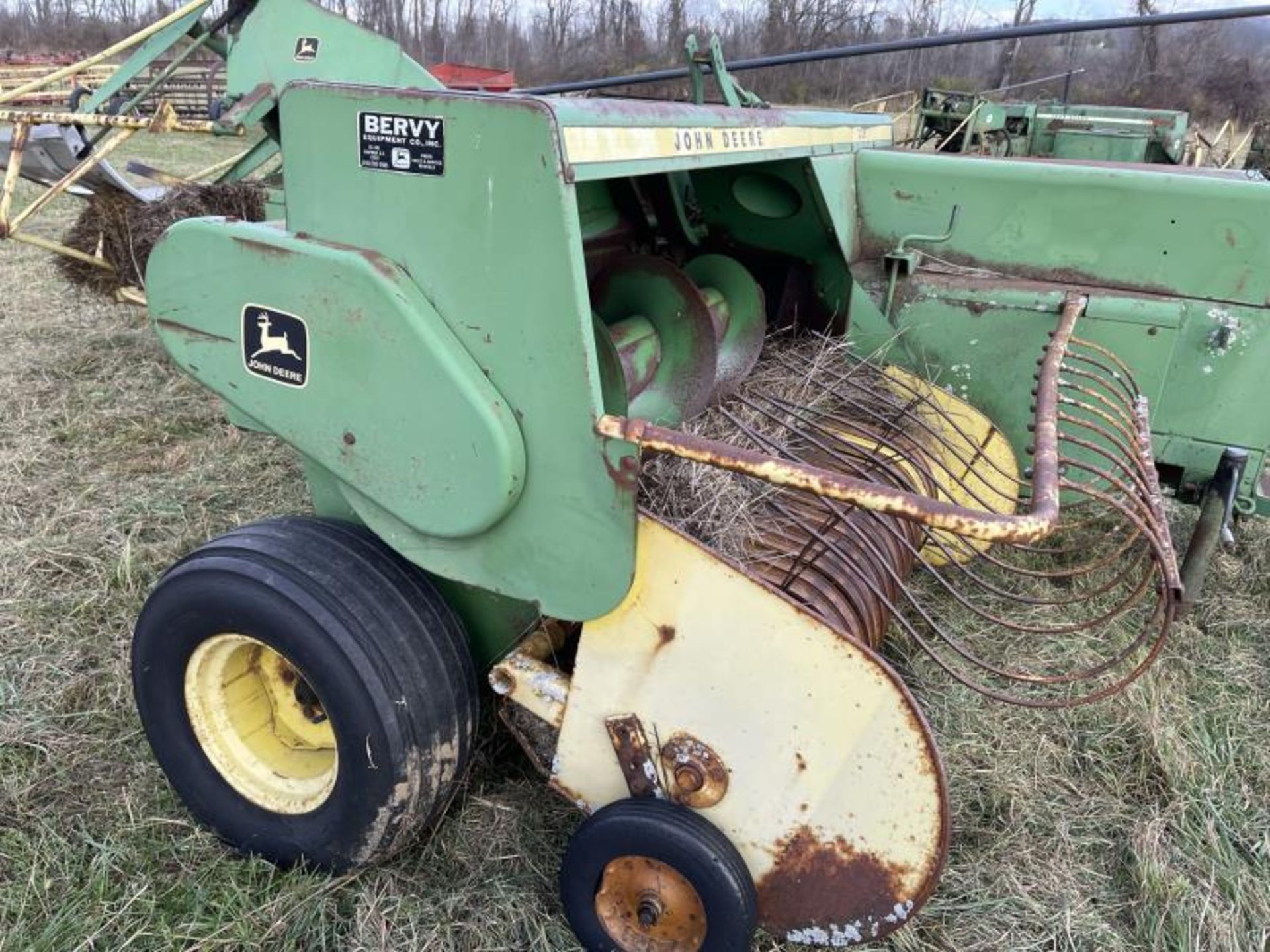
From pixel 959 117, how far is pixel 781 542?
6.69 meters

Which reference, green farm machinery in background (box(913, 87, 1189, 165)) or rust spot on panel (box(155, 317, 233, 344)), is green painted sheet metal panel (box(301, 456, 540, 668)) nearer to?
rust spot on panel (box(155, 317, 233, 344))

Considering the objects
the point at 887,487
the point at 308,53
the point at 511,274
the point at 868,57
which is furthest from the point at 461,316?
the point at 868,57

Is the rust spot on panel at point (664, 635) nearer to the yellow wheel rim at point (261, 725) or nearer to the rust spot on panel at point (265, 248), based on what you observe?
the yellow wheel rim at point (261, 725)

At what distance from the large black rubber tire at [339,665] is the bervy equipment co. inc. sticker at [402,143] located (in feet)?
2.44

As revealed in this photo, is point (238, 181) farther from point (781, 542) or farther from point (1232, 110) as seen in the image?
point (1232, 110)

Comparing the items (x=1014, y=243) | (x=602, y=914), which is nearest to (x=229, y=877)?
(x=602, y=914)

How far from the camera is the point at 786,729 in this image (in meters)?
1.66

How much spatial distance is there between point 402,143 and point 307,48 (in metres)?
2.29

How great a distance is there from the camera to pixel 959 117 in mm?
7785

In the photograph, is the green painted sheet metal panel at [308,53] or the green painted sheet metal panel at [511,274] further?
the green painted sheet metal panel at [308,53]

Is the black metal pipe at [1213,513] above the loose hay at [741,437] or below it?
below

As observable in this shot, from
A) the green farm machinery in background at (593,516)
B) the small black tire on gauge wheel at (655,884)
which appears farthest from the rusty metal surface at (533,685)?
the small black tire on gauge wheel at (655,884)

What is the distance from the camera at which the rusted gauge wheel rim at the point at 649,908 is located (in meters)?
1.74

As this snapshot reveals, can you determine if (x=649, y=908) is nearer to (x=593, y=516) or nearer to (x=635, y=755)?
(x=635, y=755)
